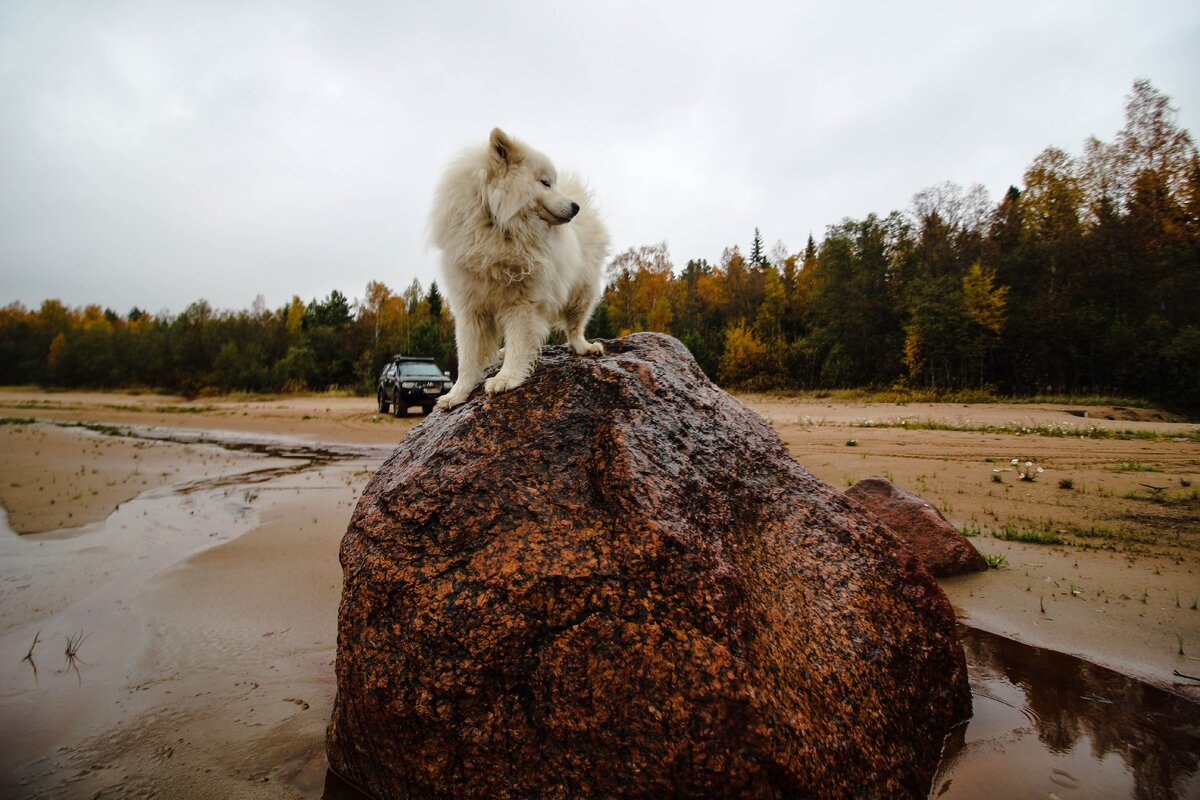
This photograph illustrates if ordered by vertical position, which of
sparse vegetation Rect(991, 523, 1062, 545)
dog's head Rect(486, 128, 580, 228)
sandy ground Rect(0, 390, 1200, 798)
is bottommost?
sandy ground Rect(0, 390, 1200, 798)

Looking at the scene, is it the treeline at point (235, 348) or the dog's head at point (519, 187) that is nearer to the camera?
the dog's head at point (519, 187)

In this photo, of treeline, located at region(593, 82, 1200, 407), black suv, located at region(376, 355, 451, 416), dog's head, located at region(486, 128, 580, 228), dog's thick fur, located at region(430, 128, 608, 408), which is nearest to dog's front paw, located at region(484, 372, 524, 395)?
dog's thick fur, located at region(430, 128, 608, 408)

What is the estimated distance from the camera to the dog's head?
3.68 m

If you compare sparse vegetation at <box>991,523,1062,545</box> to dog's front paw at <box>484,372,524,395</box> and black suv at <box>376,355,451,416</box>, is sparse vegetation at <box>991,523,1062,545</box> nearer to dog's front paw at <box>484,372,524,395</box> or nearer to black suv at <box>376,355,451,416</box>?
dog's front paw at <box>484,372,524,395</box>

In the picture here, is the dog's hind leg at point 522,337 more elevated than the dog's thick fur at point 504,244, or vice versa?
the dog's thick fur at point 504,244

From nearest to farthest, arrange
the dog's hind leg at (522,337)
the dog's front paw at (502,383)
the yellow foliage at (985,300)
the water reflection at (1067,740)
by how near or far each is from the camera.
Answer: the water reflection at (1067,740) → the dog's front paw at (502,383) → the dog's hind leg at (522,337) → the yellow foliage at (985,300)

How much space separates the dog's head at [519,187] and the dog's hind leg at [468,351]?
29.7 inches

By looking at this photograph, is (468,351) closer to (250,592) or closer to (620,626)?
(620,626)

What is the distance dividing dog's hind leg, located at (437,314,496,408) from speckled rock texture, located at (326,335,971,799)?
0.79 metres

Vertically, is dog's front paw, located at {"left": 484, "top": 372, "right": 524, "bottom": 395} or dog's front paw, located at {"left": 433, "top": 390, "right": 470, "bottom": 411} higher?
dog's front paw, located at {"left": 484, "top": 372, "right": 524, "bottom": 395}

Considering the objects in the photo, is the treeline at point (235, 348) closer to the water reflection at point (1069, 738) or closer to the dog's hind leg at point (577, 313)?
the dog's hind leg at point (577, 313)

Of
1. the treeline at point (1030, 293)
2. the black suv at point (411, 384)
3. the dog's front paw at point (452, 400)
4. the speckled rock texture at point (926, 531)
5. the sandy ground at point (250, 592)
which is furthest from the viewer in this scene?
the treeline at point (1030, 293)

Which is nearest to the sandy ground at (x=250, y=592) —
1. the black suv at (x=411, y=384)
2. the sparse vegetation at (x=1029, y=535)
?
the sparse vegetation at (x=1029, y=535)

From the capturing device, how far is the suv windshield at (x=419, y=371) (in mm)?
20891
